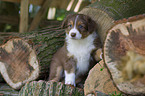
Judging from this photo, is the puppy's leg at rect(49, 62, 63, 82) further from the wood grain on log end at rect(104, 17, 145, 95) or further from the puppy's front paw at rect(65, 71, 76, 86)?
the wood grain on log end at rect(104, 17, 145, 95)

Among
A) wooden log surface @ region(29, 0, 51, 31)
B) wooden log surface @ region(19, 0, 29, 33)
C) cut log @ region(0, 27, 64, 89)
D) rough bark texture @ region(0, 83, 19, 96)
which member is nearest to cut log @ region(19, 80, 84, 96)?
cut log @ region(0, 27, 64, 89)

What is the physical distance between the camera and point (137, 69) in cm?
105

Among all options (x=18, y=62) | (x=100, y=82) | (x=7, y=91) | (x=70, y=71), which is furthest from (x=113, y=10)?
(x=7, y=91)

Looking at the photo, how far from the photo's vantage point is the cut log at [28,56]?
357 centimetres

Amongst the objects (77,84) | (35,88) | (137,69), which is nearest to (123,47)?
(137,69)

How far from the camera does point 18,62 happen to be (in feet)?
12.5

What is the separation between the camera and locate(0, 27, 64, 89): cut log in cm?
357

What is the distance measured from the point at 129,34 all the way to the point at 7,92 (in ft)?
9.96

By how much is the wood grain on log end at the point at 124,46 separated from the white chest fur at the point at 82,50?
4.71 feet

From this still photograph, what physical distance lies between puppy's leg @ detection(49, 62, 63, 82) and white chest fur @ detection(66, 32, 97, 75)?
0.44 meters

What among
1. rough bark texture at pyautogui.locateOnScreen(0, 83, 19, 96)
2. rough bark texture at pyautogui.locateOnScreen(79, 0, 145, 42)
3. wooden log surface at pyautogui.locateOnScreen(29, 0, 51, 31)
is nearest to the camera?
rough bark texture at pyautogui.locateOnScreen(79, 0, 145, 42)

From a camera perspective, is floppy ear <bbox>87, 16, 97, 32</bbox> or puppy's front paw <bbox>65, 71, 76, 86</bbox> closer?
puppy's front paw <bbox>65, 71, 76, 86</bbox>

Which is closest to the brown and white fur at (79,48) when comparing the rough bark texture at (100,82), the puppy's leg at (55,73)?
the puppy's leg at (55,73)

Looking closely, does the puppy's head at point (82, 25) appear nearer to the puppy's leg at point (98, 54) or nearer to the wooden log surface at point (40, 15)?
the puppy's leg at point (98, 54)
